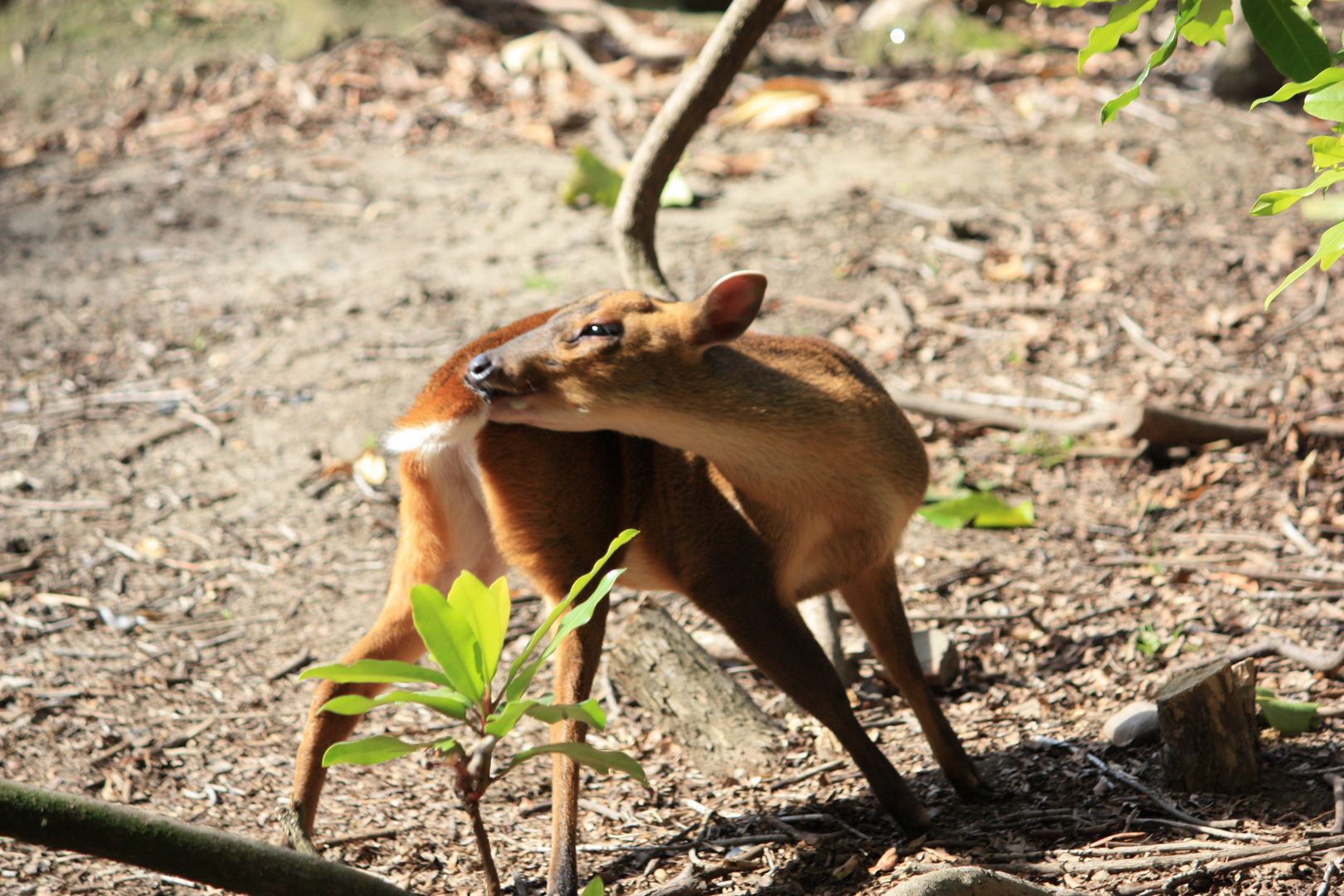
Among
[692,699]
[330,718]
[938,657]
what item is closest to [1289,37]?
[938,657]

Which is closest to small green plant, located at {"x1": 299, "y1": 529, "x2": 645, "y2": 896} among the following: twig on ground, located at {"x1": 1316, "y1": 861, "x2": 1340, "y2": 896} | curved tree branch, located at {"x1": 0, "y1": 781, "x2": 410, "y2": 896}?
curved tree branch, located at {"x1": 0, "y1": 781, "x2": 410, "y2": 896}

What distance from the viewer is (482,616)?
192 centimetres

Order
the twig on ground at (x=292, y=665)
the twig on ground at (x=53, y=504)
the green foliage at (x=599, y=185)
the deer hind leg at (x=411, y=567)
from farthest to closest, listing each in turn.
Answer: the green foliage at (x=599, y=185)
the twig on ground at (x=53, y=504)
the twig on ground at (x=292, y=665)
the deer hind leg at (x=411, y=567)

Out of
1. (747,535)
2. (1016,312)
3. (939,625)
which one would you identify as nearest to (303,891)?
(747,535)

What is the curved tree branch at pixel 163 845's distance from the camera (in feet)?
5.89

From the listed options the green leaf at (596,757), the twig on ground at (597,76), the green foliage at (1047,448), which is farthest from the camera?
the twig on ground at (597,76)

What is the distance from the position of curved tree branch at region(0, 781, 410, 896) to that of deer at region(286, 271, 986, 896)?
3.82 feet

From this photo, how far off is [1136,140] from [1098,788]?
6.15 m

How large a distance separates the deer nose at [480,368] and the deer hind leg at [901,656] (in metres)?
1.28

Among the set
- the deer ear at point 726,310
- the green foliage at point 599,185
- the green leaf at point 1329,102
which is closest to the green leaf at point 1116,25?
the green leaf at point 1329,102

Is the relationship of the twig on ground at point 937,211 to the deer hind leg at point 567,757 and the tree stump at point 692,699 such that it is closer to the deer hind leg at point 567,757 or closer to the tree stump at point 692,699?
the tree stump at point 692,699

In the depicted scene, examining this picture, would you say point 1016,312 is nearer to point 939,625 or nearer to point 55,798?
point 939,625

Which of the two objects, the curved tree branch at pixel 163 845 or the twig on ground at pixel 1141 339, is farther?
the twig on ground at pixel 1141 339

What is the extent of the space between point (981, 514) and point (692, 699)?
1.75 meters
